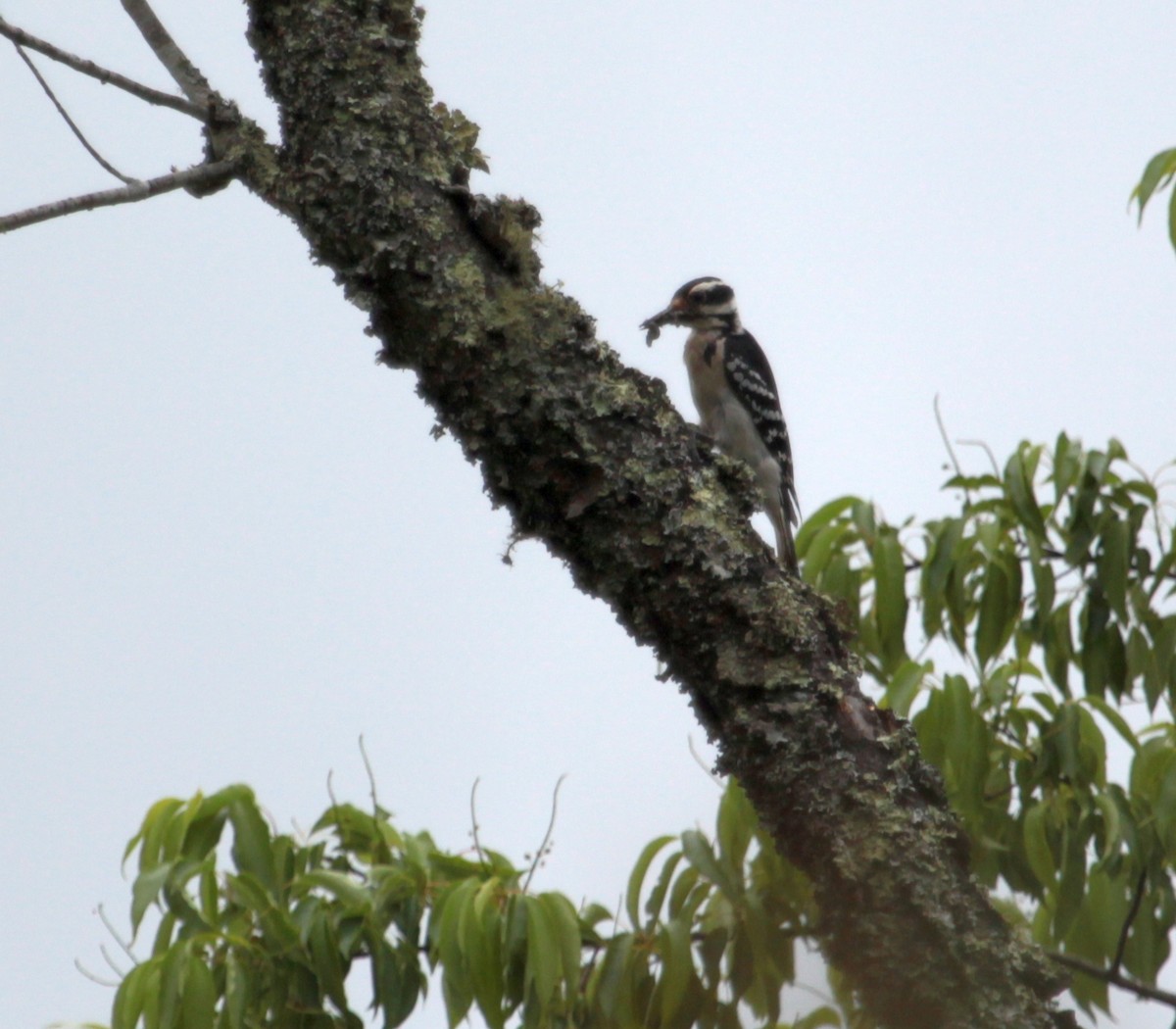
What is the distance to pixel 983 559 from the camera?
3914 millimetres

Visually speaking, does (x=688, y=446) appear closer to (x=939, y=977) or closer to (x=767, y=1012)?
(x=939, y=977)

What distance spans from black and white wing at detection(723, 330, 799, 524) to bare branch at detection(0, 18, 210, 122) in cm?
497

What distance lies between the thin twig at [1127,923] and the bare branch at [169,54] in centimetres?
276

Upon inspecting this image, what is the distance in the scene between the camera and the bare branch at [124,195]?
270 cm

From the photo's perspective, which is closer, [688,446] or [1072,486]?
[688,446]

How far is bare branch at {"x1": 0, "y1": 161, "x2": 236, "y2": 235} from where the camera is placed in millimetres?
2701

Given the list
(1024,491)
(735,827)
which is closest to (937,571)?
(1024,491)

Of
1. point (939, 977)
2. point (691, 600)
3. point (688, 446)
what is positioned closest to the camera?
point (939, 977)

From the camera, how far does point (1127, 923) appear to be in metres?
3.21

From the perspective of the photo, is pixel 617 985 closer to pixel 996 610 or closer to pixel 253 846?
pixel 253 846

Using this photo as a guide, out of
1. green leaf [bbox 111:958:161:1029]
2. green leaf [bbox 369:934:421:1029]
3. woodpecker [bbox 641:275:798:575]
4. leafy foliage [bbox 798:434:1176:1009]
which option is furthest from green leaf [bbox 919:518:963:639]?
woodpecker [bbox 641:275:798:575]

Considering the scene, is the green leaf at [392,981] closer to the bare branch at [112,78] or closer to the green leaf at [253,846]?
the green leaf at [253,846]

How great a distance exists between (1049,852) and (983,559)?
2.79 feet

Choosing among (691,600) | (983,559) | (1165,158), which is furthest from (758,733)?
(1165,158)
